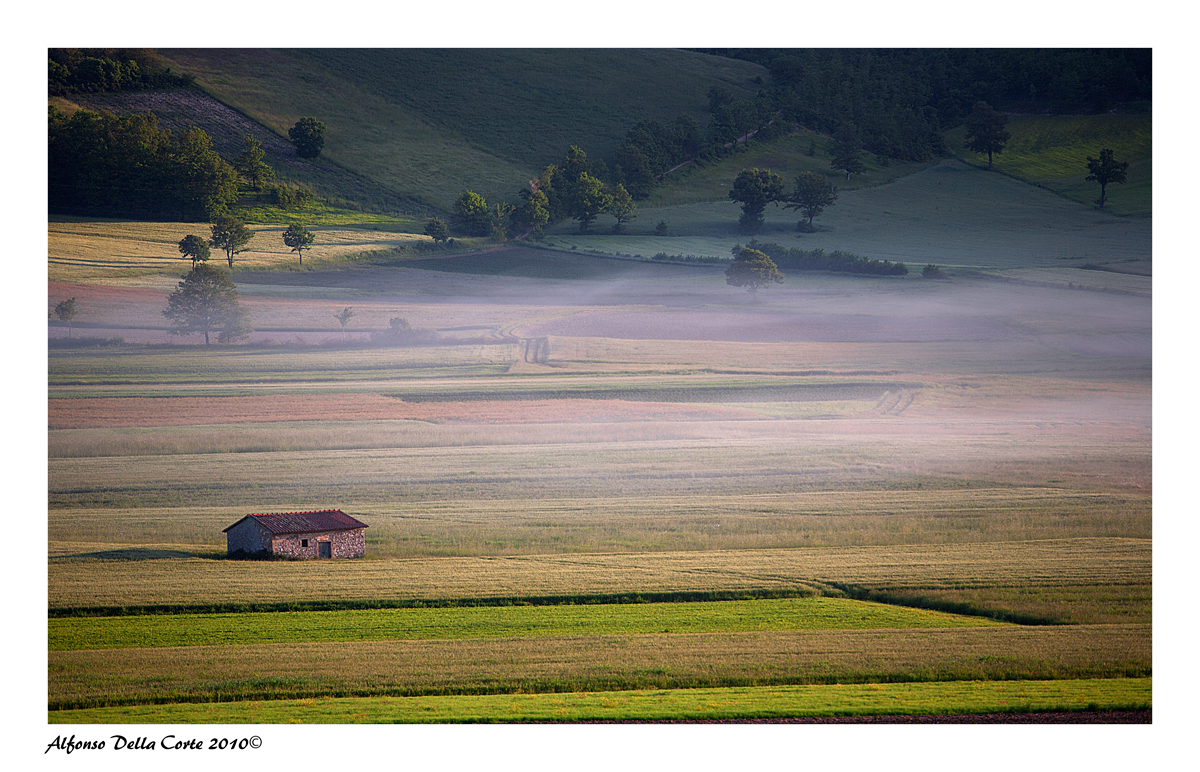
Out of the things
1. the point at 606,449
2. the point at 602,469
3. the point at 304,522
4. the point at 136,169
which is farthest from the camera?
the point at 136,169

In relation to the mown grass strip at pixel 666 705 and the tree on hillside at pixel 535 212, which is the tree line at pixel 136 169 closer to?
the tree on hillside at pixel 535 212

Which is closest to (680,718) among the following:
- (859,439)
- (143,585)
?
(143,585)

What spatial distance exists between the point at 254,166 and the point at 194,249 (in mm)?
13894

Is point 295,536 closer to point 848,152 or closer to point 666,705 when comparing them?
point 666,705

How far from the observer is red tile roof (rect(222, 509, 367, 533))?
30.5 metres

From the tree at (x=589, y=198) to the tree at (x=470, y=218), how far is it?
367 inches

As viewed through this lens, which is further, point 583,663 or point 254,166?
point 254,166

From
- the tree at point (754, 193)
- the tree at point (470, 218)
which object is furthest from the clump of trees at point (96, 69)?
the tree at point (754, 193)

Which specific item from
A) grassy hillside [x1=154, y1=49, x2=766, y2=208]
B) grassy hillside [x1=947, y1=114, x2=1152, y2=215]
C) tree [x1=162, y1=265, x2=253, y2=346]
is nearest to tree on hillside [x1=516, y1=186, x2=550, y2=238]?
grassy hillside [x1=154, y1=49, x2=766, y2=208]

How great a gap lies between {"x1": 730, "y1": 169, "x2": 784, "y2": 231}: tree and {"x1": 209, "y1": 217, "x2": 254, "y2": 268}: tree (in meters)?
48.6

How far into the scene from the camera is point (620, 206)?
90312 mm

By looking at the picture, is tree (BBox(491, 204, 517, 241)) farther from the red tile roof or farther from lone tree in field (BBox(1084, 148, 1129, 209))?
lone tree in field (BBox(1084, 148, 1129, 209))

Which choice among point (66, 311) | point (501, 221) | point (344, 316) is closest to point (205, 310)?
point (66, 311)

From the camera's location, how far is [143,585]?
2642 cm
